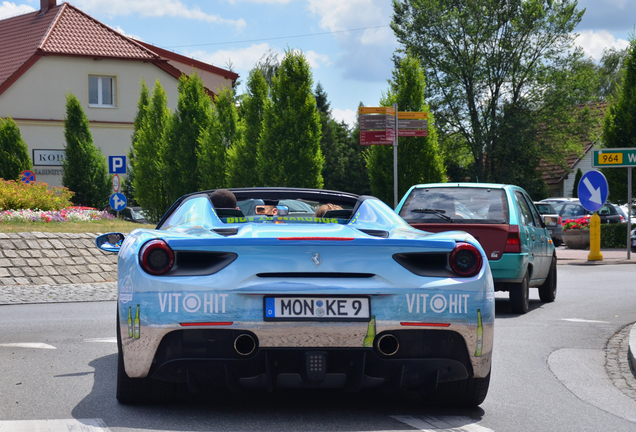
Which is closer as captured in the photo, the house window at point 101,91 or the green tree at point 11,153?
the green tree at point 11,153

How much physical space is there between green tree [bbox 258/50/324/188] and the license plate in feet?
69.3

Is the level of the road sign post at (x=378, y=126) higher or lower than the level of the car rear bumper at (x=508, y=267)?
higher

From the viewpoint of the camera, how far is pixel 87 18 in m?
43.8

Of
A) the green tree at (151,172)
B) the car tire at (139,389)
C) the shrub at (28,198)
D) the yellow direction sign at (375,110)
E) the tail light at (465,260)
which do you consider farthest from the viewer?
the green tree at (151,172)

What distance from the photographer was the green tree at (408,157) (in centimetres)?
2691

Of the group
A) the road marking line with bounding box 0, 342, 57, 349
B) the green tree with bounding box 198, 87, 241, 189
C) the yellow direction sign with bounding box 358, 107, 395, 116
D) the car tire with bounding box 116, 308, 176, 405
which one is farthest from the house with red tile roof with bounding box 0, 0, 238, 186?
the car tire with bounding box 116, 308, 176, 405

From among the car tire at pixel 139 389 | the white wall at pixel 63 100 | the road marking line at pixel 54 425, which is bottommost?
the road marking line at pixel 54 425

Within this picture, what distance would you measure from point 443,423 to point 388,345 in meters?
0.59

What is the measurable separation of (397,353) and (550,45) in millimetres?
46680

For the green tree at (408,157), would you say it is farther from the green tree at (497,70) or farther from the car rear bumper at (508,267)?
the green tree at (497,70)

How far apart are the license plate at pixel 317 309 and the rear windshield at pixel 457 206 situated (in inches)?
248

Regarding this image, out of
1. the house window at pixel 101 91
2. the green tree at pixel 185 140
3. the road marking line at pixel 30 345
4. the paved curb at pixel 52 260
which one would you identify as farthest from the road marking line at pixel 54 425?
the house window at pixel 101 91

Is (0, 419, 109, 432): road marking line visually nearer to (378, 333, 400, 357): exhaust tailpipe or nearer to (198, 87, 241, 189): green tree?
(378, 333, 400, 357): exhaust tailpipe

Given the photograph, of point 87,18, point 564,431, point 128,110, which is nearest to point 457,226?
point 564,431
